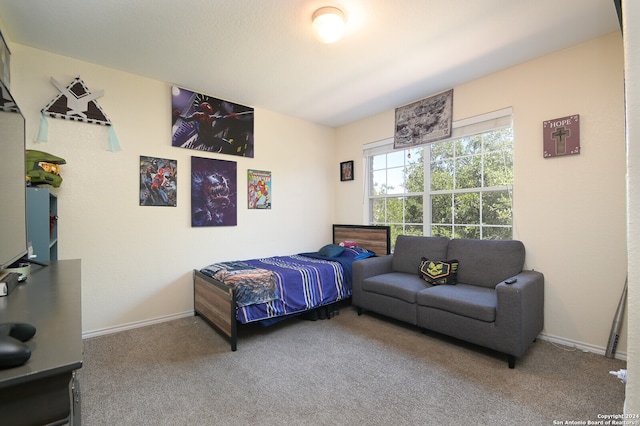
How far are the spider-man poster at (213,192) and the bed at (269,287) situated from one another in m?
0.57

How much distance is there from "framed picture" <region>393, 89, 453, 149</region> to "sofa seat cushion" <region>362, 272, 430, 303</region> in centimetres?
169

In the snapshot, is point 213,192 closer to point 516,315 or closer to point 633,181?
point 516,315

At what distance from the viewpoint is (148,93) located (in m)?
3.15

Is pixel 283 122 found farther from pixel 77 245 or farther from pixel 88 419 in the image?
pixel 88 419

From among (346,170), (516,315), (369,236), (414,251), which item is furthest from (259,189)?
(516,315)

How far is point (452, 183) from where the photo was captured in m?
3.47

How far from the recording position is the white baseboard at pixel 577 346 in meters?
2.31

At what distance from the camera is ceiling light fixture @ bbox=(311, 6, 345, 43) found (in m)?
2.06

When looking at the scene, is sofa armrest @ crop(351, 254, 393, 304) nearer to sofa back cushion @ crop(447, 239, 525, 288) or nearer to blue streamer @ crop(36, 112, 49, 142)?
sofa back cushion @ crop(447, 239, 525, 288)

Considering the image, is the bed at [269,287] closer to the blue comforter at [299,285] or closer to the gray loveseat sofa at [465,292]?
the blue comforter at [299,285]

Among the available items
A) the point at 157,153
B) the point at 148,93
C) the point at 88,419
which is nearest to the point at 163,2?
the point at 148,93

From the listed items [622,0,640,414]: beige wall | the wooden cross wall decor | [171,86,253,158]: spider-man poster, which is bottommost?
[622,0,640,414]: beige wall

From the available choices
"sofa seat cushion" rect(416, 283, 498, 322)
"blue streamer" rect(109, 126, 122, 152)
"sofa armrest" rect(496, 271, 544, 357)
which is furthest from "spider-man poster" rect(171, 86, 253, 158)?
"sofa armrest" rect(496, 271, 544, 357)

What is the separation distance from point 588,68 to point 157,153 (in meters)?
4.21
